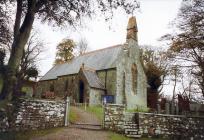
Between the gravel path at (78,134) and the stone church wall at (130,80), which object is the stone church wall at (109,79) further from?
the gravel path at (78,134)

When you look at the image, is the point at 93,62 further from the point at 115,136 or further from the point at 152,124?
the point at 115,136

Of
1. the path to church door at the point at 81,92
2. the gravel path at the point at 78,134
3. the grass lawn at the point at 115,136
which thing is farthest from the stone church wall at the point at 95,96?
the grass lawn at the point at 115,136

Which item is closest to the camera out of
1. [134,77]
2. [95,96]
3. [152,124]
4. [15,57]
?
[15,57]

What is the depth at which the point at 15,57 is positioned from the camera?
37.6 ft

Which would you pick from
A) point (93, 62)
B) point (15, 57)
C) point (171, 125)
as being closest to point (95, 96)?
point (93, 62)

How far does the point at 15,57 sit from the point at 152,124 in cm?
1083

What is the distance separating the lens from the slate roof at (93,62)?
124ft

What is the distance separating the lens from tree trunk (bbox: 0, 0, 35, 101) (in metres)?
11.3

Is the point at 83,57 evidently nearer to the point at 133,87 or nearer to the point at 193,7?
the point at 133,87

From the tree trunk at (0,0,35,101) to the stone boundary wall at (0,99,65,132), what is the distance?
1.97 m

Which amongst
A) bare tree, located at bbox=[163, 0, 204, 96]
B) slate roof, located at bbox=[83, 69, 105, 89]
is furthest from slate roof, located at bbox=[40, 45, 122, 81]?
bare tree, located at bbox=[163, 0, 204, 96]

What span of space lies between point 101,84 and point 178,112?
17277 mm

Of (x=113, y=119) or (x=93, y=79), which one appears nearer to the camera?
(x=113, y=119)

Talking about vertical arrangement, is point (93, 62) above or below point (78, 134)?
above
